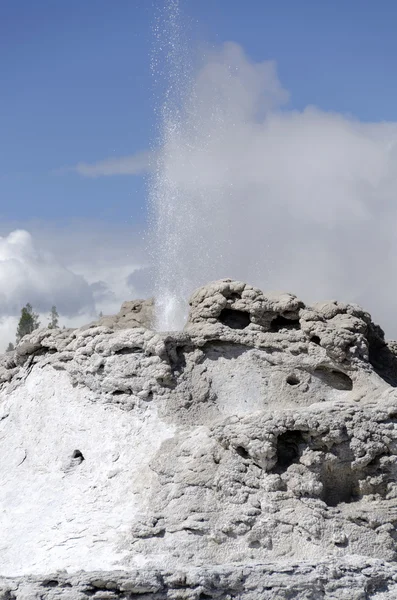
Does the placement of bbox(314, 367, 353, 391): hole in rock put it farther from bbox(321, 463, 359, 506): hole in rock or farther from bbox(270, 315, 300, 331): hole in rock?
bbox(321, 463, 359, 506): hole in rock

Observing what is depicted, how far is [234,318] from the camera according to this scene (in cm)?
2031

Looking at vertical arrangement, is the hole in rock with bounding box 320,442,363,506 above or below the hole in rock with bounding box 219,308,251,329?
below

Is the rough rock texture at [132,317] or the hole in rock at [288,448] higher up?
the rough rock texture at [132,317]

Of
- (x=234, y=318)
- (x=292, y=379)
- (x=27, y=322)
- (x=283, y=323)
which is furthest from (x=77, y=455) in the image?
(x=27, y=322)

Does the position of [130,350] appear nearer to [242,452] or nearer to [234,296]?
[234,296]

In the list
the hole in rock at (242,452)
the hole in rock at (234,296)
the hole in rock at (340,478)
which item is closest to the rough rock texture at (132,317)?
the hole in rock at (234,296)

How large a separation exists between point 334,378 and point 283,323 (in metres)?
1.46

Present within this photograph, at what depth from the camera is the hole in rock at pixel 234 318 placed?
20.2 meters

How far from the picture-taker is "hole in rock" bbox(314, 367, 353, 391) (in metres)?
19.9

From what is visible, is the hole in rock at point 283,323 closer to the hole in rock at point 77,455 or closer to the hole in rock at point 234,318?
the hole in rock at point 234,318

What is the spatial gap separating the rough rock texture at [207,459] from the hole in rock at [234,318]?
0.14 m

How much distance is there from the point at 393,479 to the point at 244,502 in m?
2.73

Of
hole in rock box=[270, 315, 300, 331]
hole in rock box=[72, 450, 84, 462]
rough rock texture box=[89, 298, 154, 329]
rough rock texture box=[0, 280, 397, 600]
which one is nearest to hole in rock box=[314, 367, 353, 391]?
rough rock texture box=[0, 280, 397, 600]

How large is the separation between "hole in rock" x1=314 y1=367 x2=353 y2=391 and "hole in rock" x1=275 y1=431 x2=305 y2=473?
2272 millimetres
